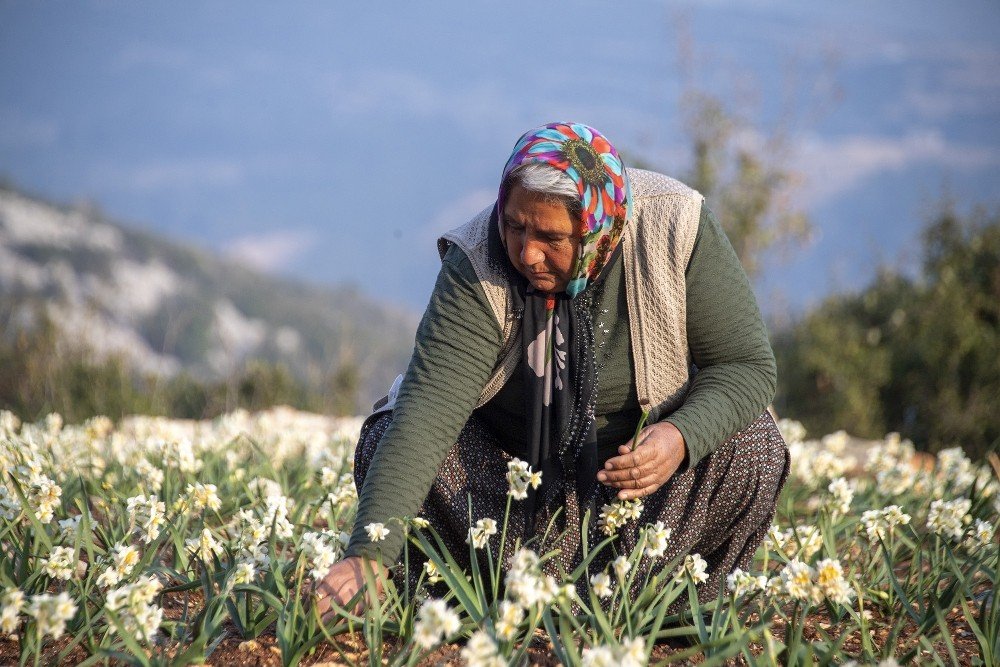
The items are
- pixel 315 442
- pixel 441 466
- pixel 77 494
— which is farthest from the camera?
pixel 315 442

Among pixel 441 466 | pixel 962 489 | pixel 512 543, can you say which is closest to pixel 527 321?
pixel 441 466

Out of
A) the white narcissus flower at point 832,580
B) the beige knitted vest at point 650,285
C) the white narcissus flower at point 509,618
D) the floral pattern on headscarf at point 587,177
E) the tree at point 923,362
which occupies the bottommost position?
the tree at point 923,362

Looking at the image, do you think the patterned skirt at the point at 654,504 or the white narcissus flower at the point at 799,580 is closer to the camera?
the white narcissus flower at the point at 799,580

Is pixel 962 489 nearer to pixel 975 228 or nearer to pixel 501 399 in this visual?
pixel 501 399

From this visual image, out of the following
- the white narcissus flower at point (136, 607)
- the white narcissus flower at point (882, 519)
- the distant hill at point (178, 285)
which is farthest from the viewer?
the distant hill at point (178, 285)

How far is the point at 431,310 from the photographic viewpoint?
111 inches

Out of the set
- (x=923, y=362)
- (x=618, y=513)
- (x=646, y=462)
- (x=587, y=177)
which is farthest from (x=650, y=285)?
(x=923, y=362)

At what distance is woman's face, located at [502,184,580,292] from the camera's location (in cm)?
256

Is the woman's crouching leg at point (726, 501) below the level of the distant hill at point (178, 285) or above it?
above

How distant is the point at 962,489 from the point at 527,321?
99.8 inches

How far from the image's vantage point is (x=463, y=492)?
9.50ft

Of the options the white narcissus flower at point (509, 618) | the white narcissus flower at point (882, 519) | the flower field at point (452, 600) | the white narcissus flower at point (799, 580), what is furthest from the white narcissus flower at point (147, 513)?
the white narcissus flower at point (882, 519)

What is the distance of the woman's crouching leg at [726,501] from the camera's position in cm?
283

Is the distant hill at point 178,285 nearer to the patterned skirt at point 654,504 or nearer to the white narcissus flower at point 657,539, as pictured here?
the patterned skirt at point 654,504
